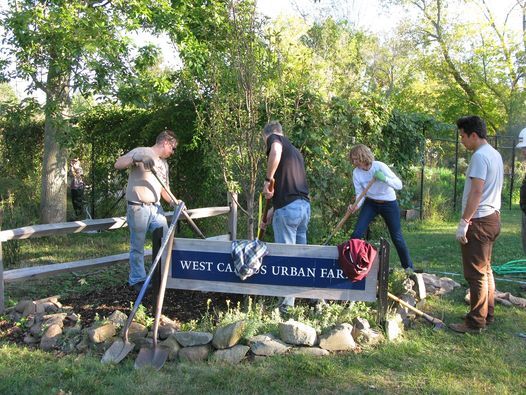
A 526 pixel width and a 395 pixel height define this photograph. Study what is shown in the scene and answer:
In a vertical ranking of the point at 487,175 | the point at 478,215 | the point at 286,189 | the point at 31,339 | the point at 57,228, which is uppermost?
the point at 487,175

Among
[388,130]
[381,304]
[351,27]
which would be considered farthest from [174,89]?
[351,27]

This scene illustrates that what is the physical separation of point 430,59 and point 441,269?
1998 centimetres

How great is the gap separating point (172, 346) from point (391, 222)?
3041 millimetres

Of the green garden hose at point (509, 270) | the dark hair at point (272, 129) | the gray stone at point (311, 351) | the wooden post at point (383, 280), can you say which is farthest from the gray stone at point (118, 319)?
the green garden hose at point (509, 270)

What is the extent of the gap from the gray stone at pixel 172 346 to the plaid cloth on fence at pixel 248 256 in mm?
734

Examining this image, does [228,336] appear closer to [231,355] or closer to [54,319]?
[231,355]

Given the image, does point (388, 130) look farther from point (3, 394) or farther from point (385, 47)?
point (385, 47)

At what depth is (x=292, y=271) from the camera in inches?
171

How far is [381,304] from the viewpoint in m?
4.36

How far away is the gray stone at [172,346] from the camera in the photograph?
3.93 metres

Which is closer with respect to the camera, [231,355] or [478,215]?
[231,355]

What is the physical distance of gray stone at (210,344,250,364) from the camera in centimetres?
387

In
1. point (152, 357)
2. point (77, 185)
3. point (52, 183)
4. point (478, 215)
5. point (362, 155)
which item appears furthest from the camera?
point (77, 185)

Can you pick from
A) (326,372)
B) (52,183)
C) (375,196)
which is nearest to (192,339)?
(326,372)
